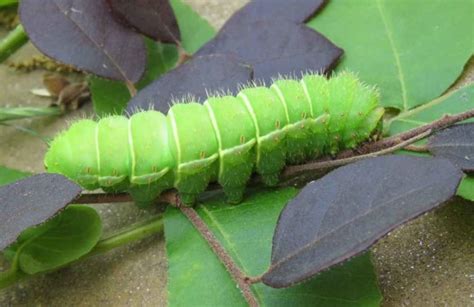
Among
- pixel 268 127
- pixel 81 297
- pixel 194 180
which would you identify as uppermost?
pixel 268 127

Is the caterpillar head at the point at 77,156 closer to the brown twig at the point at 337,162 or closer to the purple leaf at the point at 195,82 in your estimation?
the purple leaf at the point at 195,82

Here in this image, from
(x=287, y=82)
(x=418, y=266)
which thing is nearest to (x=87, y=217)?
(x=287, y=82)

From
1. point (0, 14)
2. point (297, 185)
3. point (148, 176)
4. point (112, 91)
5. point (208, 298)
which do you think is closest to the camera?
point (208, 298)

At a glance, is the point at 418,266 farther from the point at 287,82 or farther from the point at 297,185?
the point at 287,82

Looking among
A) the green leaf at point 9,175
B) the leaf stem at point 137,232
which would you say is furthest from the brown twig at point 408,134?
the green leaf at point 9,175

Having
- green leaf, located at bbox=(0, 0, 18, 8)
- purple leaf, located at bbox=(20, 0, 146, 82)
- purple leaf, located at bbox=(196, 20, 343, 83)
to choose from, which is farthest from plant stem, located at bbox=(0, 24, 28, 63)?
purple leaf, located at bbox=(196, 20, 343, 83)

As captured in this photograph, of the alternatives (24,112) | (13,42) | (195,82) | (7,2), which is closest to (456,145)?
(195,82)

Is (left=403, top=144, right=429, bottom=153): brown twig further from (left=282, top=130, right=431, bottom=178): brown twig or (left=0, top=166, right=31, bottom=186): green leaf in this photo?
(left=0, top=166, right=31, bottom=186): green leaf
